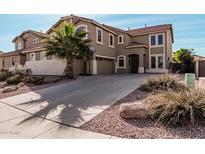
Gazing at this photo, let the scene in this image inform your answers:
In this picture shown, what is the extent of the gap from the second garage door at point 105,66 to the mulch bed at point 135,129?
50.1 ft

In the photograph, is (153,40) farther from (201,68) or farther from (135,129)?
(135,129)

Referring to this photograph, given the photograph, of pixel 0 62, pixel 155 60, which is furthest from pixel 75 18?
pixel 0 62

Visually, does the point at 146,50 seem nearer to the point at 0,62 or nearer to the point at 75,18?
the point at 75,18

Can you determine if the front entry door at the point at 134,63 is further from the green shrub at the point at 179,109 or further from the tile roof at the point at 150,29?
the green shrub at the point at 179,109

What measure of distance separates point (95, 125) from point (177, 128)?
2253mm

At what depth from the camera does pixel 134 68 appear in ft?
82.9

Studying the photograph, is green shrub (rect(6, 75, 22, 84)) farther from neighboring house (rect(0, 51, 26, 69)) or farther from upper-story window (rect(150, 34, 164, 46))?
upper-story window (rect(150, 34, 164, 46))

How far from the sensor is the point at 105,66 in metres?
22.4

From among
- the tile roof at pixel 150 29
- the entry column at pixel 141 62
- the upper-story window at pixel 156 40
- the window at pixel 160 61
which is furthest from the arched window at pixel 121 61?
the window at pixel 160 61

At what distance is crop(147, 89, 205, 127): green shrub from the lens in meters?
4.96

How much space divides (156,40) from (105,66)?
7.79 m

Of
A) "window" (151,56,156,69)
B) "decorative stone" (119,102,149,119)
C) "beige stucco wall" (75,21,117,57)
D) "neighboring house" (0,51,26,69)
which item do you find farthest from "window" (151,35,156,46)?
"decorative stone" (119,102,149,119)

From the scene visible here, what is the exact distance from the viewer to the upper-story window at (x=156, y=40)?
23808 mm
